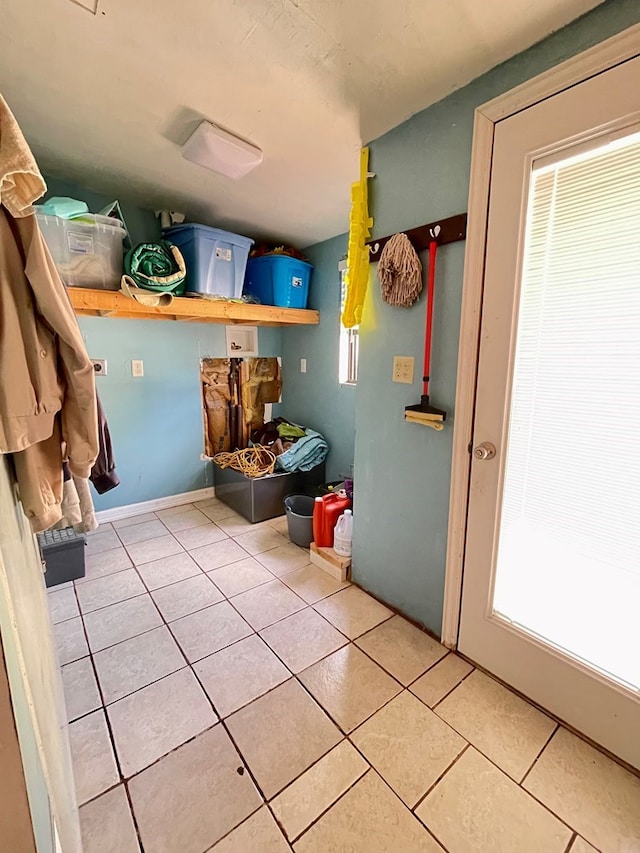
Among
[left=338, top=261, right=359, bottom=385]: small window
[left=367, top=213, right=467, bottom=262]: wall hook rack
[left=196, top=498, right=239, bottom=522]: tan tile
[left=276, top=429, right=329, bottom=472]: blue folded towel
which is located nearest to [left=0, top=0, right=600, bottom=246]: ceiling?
[left=367, top=213, right=467, bottom=262]: wall hook rack

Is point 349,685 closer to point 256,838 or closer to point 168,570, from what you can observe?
point 256,838

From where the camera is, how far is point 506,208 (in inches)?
48.9

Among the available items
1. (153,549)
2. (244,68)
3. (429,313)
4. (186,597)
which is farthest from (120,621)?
(244,68)

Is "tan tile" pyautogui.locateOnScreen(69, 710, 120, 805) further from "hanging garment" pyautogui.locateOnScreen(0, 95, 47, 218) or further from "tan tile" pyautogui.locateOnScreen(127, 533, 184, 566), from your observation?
"hanging garment" pyautogui.locateOnScreen(0, 95, 47, 218)

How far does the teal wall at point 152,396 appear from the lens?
258 cm

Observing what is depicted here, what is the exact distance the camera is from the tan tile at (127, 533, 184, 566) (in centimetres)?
232

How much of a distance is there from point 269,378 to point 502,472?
2453 millimetres

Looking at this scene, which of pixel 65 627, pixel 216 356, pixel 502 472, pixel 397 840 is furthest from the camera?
pixel 216 356

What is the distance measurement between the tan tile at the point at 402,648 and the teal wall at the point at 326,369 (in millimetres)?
1376

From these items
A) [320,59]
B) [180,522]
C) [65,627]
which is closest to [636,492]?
[320,59]

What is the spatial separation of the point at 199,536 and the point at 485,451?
6.60 ft

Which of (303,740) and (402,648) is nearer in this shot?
(303,740)

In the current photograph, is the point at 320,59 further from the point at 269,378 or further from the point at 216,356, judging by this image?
the point at 269,378

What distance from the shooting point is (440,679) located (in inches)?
58.4
